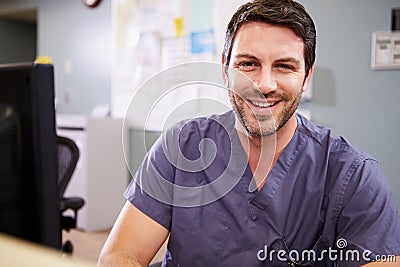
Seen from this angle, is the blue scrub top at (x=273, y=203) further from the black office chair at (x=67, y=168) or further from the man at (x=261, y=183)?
the black office chair at (x=67, y=168)

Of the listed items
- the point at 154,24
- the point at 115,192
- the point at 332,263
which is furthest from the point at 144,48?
the point at 332,263

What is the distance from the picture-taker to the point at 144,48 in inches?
95.7

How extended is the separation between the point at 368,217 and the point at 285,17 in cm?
34

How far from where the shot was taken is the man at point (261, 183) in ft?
2.43

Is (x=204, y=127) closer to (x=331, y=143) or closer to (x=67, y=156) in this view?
(x=331, y=143)

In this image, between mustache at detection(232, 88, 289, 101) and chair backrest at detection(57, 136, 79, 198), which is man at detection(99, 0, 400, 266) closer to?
mustache at detection(232, 88, 289, 101)

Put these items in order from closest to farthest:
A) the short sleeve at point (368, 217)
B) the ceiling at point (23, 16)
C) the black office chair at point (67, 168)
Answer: the short sleeve at point (368, 217), the black office chair at point (67, 168), the ceiling at point (23, 16)

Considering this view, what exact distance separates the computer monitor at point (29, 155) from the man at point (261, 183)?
39cm

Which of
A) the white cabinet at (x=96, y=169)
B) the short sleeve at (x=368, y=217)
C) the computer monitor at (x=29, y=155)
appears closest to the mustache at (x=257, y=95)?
the short sleeve at (x=368, y=217)

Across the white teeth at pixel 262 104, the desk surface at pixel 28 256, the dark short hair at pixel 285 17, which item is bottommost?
the desk surface at pixel 28 256

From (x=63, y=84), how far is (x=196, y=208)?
2539 mm

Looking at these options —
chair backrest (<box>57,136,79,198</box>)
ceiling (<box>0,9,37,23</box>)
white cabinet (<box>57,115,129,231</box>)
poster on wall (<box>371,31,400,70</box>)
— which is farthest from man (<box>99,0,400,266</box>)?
ceiling (<box>0,9,37,23</box>)

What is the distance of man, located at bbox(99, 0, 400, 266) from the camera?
74 cm
